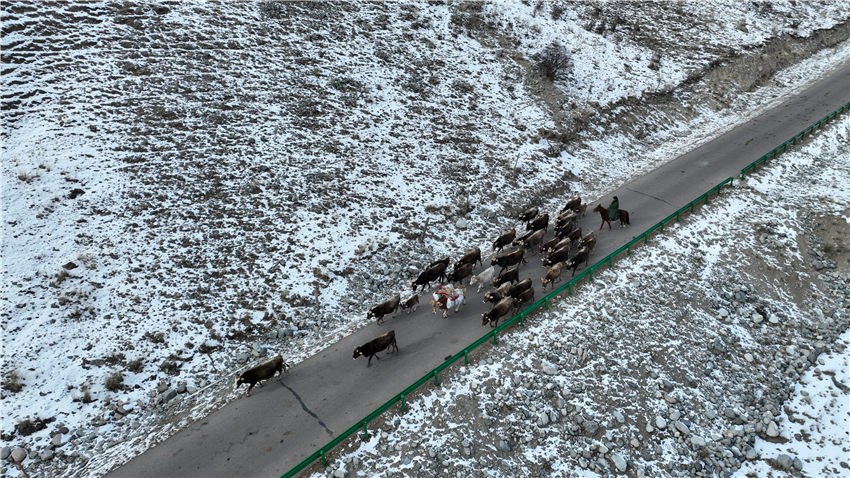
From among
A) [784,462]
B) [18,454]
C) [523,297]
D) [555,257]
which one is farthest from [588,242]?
[18,454]

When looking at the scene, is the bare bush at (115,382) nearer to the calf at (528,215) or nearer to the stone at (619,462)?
the stone at (619,462)

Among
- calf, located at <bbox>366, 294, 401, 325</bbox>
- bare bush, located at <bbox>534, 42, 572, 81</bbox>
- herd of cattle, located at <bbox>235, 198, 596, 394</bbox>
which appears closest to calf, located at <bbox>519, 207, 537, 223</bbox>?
herd of cattle, located at <bbox>235, 198, 596, 394</bbox>

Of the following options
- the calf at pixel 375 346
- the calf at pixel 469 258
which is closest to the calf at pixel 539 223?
the calf at pixel 469 258

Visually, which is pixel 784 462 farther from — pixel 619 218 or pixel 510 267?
pixel 619 218

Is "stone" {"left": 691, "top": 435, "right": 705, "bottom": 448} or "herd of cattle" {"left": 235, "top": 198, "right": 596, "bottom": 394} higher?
"herd of cattle" {"left": 235, "top": 198, "right": 596, "bottom": 394}

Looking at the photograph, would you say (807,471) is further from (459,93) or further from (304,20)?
(304,20)

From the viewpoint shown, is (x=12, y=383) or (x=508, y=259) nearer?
(x=12, y=383)

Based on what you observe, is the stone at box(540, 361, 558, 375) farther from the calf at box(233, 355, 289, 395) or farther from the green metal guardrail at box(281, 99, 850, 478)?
the calf at box(233, 355, 289, 395)
